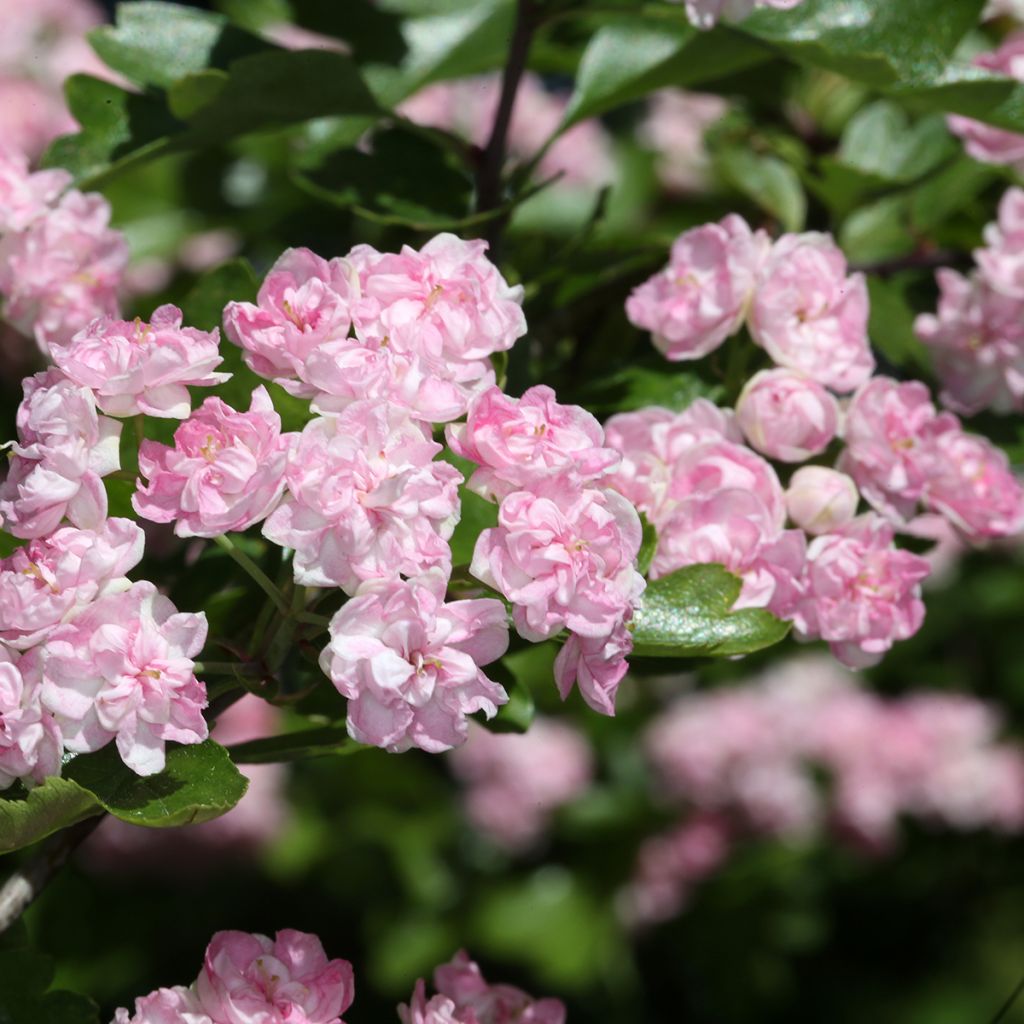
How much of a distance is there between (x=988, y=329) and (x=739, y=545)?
13.1 inches

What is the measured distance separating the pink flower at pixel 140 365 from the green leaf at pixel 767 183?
0.72m

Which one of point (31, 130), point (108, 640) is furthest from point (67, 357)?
point (31, 130)

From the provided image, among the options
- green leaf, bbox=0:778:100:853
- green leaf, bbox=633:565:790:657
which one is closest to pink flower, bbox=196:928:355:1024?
green leaf, bbox=0:778:100:853

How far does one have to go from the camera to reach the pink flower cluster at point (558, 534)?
0.66 m

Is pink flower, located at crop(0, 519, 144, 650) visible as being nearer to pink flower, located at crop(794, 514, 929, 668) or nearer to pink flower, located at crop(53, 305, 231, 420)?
pink flower, located at crop(53, 305, 231, 420)

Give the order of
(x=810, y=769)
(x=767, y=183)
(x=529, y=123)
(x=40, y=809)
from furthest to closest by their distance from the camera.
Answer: (x=810, y=769) → (x=529, y=123) → (x=767, y=183) → (x=40, y=809)

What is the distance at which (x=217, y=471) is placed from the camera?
0.65m

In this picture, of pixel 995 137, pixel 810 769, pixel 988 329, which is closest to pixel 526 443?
pixel 988 329

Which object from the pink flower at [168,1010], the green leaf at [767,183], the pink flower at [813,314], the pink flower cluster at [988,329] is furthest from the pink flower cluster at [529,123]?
the pink flower at [168,1010]

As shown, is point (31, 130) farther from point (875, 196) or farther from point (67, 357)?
point (67, 357)

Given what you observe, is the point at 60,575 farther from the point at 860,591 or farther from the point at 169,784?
the point at 860,591

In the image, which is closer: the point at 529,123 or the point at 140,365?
the point at 140,365

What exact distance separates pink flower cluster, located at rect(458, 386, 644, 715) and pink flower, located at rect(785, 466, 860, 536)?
20cm

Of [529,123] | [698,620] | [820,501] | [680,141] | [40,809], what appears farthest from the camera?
[529,123]
